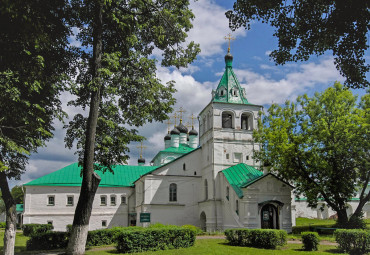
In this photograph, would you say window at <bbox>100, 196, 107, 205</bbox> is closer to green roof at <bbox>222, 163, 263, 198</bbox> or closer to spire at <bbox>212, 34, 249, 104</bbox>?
green roof at <bbox>222, 163, 263, 198</bbox>

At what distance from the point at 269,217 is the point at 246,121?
34.8 ft

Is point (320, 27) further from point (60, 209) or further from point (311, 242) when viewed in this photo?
point (60, 209)

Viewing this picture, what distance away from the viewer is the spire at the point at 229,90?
34375 millimetres

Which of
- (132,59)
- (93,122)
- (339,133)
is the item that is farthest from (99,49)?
(339,133)

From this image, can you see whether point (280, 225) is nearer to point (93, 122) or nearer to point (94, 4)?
point (93, 122)

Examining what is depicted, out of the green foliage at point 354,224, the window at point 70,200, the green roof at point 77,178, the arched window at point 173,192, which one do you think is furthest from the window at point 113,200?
the green foliage at point 354,224

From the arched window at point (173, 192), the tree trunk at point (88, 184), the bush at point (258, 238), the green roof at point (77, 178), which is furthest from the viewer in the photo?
the green roof at point (77, 178)

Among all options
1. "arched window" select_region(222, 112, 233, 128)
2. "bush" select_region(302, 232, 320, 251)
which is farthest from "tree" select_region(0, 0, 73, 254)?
"arched window" select_region(222, 112, 233, 128)

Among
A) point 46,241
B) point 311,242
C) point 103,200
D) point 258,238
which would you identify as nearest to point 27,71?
point 46,241

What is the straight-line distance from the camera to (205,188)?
3453 centimetres

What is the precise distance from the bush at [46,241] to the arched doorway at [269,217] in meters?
14.9

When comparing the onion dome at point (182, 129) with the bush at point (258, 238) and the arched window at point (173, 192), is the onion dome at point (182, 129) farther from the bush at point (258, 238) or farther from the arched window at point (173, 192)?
the bush at point (258, 238)

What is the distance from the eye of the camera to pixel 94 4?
15.5 metres

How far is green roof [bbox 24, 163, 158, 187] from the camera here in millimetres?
39344
